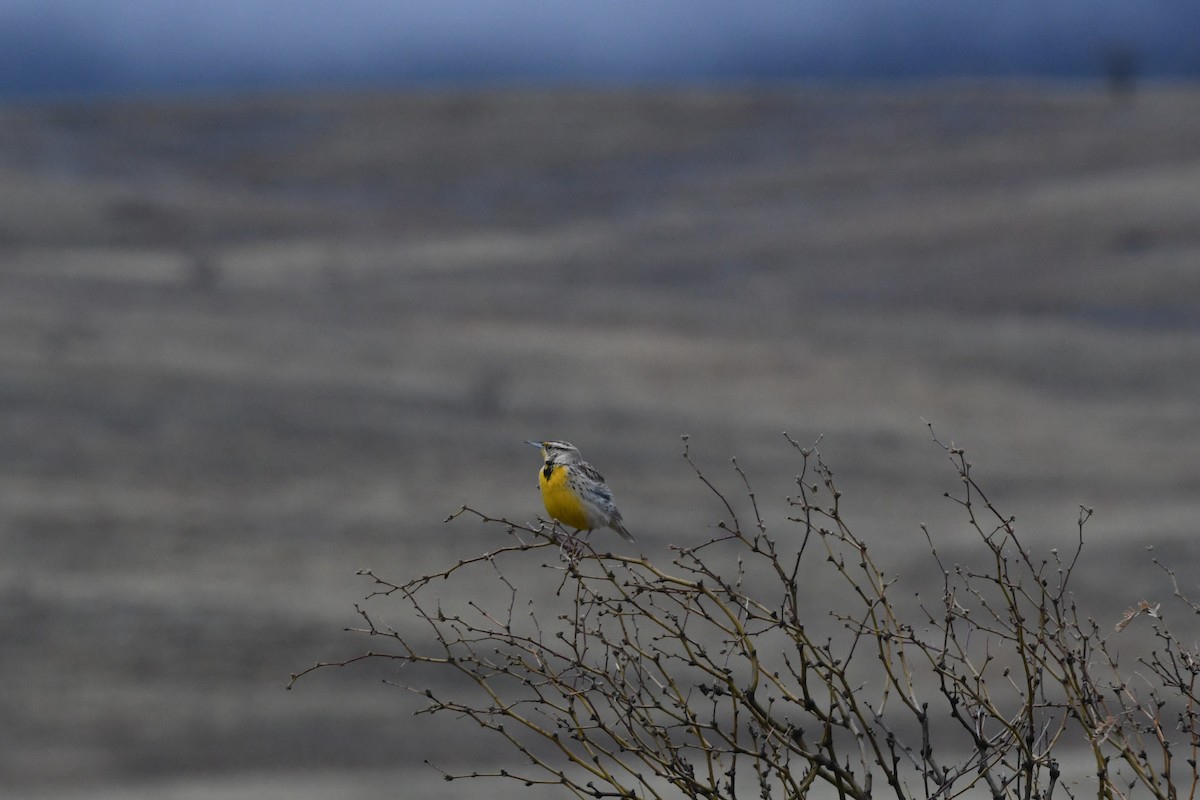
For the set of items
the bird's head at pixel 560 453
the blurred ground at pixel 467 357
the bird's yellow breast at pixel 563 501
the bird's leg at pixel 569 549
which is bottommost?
the bird's leg at pixel 569 549

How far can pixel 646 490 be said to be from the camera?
28.7 metres

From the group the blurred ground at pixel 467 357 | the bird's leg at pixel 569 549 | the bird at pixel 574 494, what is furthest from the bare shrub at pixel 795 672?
the blurred ground at pixel 467 357

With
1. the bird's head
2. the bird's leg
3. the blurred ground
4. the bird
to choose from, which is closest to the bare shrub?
the bird's leg

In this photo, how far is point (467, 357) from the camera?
34.6 m

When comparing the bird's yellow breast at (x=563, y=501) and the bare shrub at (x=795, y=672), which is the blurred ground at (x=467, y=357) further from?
the bird's yellow breast at (x=563, y=501)

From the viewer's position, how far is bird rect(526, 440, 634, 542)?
621 cm

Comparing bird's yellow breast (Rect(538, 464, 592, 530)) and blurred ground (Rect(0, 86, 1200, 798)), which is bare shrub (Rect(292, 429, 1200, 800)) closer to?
bird's yellow breast (Rect(538, 464, 592, 530))

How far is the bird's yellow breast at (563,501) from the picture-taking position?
20.4 ft

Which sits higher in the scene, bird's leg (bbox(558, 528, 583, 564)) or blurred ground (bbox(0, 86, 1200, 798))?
blurred ground (bbox(0, 86, 1200, 798))

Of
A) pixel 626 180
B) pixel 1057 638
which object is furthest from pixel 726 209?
pixel 1057 638

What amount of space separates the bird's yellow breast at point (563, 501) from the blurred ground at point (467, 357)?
14.2 metres

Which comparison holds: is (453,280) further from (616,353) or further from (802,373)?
(802,373)

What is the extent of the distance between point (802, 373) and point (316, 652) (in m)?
15.5

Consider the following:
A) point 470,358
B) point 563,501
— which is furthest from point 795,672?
point 470,358
